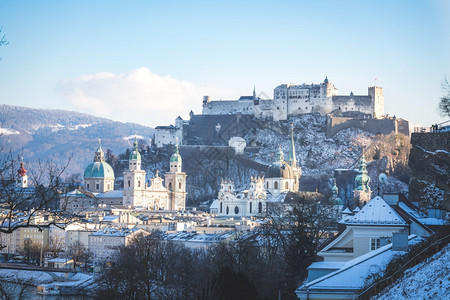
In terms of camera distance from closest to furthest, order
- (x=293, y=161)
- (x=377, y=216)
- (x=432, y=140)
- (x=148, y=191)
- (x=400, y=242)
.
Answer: (x=400, y=242)
(x=432, y=140)
(x=377, y=216)
(x=293, y=161)
(x=148, y=191)

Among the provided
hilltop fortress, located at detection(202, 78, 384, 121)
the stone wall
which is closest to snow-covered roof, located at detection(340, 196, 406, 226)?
the stone wall

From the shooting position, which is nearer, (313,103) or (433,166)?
(433,166)

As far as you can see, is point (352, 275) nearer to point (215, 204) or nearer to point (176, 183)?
point (215, 204)

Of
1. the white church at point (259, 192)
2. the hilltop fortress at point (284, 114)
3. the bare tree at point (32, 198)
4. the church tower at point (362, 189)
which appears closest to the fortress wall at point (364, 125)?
the hilltop fortress at point (284, 114)

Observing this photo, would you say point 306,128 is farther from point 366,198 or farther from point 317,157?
point 366,198

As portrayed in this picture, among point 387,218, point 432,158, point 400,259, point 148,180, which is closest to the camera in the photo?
point 400,259

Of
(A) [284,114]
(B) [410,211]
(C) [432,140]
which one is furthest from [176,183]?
(C) [432,140]

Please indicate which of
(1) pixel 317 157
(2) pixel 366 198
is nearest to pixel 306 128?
(1) pixel 317 157
